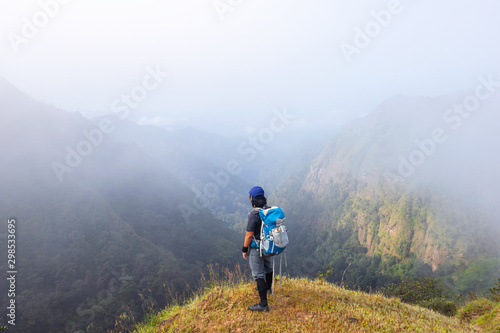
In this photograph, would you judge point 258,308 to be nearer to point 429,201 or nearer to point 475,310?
point 475,310

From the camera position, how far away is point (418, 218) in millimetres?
135750

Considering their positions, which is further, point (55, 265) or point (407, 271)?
point (407, 271)

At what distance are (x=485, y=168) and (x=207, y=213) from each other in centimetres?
18005

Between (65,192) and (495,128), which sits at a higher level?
(65,192)

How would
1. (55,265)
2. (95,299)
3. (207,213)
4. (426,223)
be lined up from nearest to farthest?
1. (95,299)
2. (55,265)
3. (426,223)
4. (207,213)

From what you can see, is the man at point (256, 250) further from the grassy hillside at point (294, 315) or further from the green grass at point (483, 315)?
the green grass at point (483, 315)

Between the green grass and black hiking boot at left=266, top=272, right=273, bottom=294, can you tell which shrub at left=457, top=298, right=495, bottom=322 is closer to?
the green grass

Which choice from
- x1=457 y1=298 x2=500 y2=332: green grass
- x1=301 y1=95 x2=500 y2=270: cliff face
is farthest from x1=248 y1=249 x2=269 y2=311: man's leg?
x1=301 y1=95 x2=500 y2=270: cliff face

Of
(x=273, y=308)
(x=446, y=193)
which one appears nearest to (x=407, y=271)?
(x=446, y=193)

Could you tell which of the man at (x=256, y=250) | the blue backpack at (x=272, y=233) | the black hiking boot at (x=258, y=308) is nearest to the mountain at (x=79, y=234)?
the black hiking boot at (x=258, y=308)

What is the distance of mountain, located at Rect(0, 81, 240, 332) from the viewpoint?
75.2 metres

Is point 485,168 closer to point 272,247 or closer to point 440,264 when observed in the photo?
point 440,264

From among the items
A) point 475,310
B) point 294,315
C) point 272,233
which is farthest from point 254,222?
point 475,310

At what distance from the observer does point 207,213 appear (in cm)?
19012
